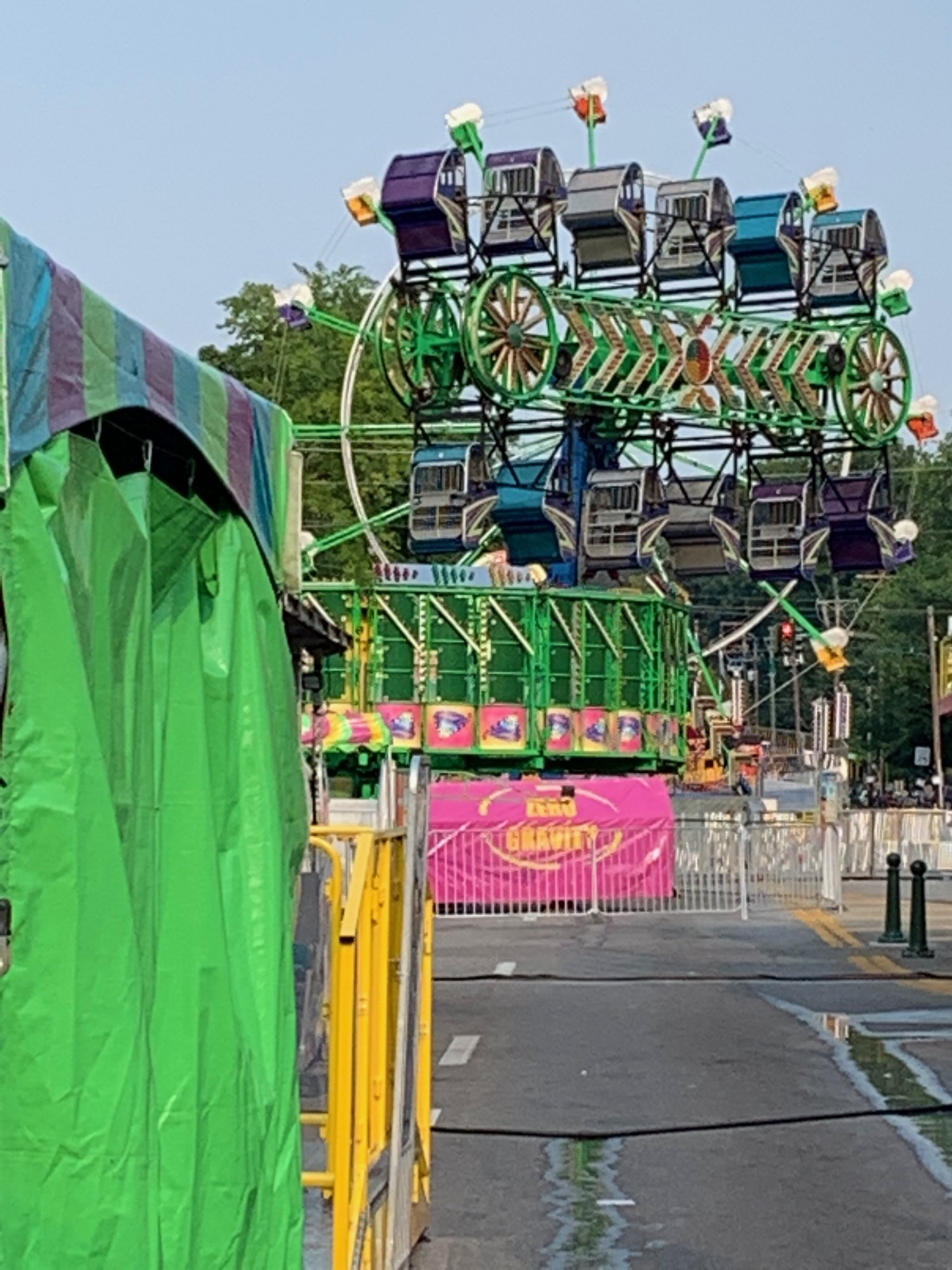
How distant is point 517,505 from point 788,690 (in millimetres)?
106310

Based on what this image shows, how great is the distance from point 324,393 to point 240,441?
175ft

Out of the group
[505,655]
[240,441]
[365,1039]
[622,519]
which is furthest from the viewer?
[505,655]

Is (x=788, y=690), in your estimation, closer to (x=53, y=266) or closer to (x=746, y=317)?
(x=746, y=317)

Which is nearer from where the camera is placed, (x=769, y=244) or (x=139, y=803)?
(x=139, y=803)

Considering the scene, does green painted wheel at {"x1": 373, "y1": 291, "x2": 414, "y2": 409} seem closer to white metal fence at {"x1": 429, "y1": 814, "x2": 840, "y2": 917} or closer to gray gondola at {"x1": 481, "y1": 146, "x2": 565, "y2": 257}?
gray gondola at {"x1": 481, "y1": 146, "x2": 565, "y2": 257}

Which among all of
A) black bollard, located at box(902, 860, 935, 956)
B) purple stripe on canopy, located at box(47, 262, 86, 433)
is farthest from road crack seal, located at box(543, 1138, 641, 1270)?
black bollard, located at box(902, 860, 935, 956)

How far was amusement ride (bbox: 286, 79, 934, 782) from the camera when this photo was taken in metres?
33.9

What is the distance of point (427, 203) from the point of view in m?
33.2

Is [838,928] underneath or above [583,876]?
underneath

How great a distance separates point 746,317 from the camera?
36.1 m

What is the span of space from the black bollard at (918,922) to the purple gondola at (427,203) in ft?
51.3

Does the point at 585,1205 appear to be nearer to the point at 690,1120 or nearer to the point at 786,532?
the point at 690,1120

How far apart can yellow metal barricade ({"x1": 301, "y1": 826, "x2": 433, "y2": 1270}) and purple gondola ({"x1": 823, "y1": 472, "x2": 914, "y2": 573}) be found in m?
28.3

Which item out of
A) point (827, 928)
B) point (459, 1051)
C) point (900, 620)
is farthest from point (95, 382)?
point (900, 620)
